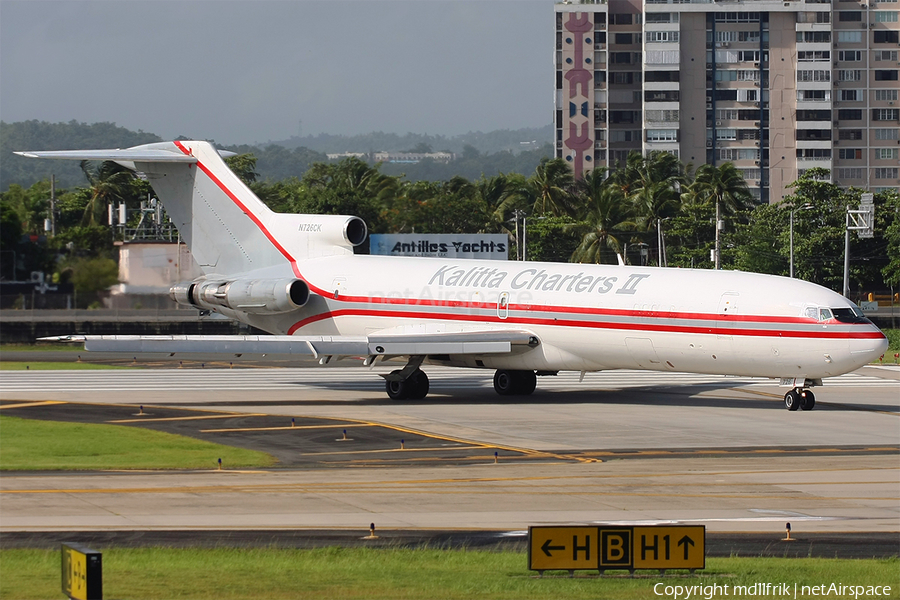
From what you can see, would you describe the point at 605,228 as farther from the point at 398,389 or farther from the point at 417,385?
the point at 398,389

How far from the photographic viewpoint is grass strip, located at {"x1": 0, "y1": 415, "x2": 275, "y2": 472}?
22531 millimetres

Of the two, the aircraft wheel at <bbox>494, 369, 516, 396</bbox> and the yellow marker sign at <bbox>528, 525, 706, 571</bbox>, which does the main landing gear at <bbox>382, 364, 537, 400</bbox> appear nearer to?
the aircraft wheel at <bbox>494, 369, 516, 396</bbox>

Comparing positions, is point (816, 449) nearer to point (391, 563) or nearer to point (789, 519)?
point (789, 519)

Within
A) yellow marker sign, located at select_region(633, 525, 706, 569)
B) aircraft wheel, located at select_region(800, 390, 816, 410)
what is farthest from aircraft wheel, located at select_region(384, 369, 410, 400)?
yellow marker sign, located at select_region(633, 525, 706, 569)

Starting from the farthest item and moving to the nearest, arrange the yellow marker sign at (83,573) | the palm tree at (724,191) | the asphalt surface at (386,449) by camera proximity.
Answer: the palm tree at (724,191)
the asphalt surface at (386,449)
the yellow marker sign at (83,573)

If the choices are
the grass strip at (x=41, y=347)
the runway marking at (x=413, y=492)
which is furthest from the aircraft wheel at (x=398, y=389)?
the grass strip at (x=41, y=347)

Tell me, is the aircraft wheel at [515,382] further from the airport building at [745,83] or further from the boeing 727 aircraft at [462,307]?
the airport building at [745,83]

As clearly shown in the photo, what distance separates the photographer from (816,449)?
25.0 meters

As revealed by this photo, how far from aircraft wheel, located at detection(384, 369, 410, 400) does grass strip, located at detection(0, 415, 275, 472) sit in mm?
9620

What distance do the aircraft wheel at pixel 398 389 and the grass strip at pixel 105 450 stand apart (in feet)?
31.6

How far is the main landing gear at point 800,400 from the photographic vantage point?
3170 centimetres

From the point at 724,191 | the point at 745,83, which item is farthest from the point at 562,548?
the point at 745,83

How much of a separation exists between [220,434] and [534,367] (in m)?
11.1

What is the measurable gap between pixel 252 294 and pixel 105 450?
49.2 ft
